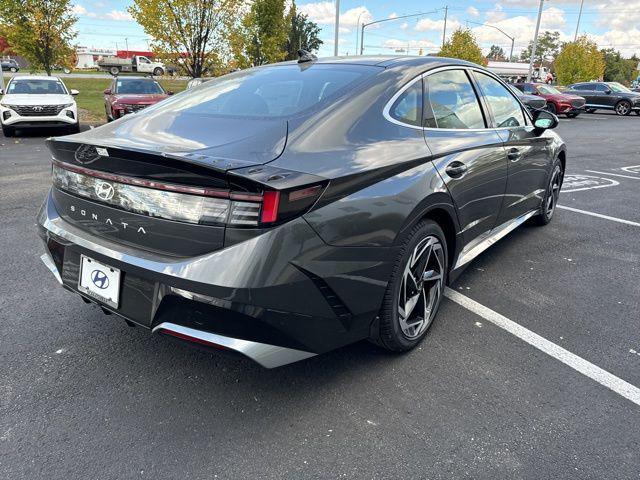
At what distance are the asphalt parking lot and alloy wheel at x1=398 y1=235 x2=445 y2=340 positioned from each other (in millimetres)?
173

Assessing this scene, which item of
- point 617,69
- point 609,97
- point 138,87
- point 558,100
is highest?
point 617,69

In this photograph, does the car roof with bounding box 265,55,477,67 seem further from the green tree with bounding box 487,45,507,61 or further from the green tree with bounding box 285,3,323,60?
the green tree with bounding box 487,45,507,61

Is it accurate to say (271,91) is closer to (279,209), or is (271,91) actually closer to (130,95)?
(279,209)

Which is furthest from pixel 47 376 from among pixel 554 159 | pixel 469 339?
pixel 554 159

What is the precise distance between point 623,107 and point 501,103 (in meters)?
27.2

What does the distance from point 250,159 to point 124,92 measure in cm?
1324

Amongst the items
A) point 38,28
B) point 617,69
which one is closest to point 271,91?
point 38,28

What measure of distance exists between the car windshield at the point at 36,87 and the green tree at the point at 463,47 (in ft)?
112

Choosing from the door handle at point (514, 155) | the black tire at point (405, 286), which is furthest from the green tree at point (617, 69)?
the black tire at point (405, 286)

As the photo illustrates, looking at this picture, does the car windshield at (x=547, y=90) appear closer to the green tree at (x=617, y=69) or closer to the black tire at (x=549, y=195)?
the black tire at (x=549, y=195)

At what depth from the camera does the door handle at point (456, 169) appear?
287 cm

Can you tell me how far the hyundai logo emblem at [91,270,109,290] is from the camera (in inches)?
90.1

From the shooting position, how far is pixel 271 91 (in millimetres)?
2883

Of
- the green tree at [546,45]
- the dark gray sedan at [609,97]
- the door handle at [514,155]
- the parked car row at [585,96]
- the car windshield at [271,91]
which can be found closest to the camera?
the car windshield at [271,91]
